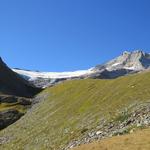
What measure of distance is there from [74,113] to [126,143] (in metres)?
35.2

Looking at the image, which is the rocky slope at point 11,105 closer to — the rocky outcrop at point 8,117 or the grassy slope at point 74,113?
the rocky outcrop at point 8,117

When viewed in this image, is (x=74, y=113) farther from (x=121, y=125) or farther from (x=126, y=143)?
(x=126, y=143)

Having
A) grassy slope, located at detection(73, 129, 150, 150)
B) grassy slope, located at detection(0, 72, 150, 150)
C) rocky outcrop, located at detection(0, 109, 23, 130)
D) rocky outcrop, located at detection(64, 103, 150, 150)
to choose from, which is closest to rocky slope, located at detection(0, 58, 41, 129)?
rocky outcrop, located at detection(0, 109, 23, 130)

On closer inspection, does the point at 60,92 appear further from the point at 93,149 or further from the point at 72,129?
the point at 93,149

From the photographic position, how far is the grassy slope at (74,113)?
70.1m

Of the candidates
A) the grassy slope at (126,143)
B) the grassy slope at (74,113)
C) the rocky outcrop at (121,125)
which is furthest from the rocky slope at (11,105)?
the grassy slope at (126,143)

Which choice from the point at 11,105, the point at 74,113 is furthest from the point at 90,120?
the point at 11,105

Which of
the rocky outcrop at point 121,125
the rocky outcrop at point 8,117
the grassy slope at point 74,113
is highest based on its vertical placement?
the rocky outcrop at point 8,117

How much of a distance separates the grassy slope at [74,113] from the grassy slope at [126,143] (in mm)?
12991

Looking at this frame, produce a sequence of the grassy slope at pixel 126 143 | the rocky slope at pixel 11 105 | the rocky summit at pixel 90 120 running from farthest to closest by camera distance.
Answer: the rocky slope at pixel 11 105
the rocky summit at pixel 90 120
the grassy slope at pixel 126 143

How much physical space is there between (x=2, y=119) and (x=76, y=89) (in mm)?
19986

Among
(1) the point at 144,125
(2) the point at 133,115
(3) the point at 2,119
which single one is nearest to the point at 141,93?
(2) the point at 133,115

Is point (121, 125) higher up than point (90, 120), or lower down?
lower down

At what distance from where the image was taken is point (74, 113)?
83.9 m
